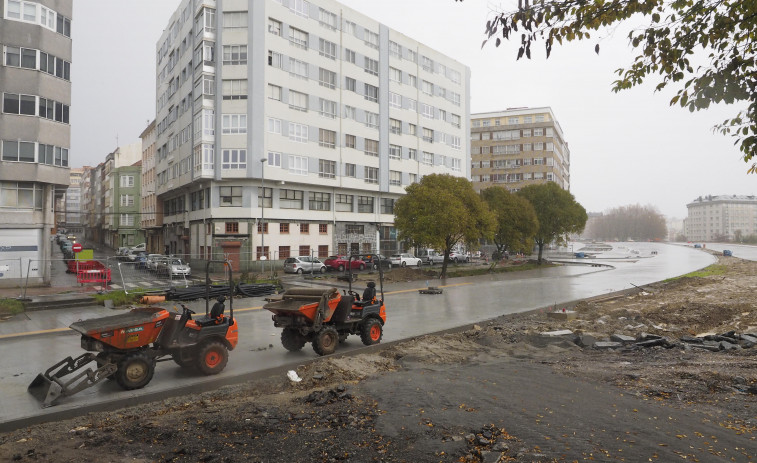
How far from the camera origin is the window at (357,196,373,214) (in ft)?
152

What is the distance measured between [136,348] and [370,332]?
5025mm

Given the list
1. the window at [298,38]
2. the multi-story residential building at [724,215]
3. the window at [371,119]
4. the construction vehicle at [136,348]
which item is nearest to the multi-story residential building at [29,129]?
the window at [298,38]

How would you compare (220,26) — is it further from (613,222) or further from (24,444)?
(613,222)

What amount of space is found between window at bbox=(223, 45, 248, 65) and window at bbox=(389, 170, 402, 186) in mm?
19002

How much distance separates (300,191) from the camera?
40.7 meters

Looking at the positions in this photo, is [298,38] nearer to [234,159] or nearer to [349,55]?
[349,55]

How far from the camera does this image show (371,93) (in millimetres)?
46812

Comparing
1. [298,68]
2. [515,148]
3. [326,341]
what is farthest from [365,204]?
[515,148]

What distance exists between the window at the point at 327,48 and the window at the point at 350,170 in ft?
34.2

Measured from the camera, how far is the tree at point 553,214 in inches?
1847

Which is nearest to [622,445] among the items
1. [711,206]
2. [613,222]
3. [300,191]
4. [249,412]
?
[249,412]

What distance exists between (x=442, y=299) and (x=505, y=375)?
12.9m

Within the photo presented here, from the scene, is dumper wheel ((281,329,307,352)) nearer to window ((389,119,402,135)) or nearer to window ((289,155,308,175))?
window ((289,155,308,175))

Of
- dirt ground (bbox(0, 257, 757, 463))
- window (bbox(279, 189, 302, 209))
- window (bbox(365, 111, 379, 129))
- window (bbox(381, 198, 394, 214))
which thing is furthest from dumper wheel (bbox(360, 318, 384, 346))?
window (bbox(381, 198, 394, 214))
